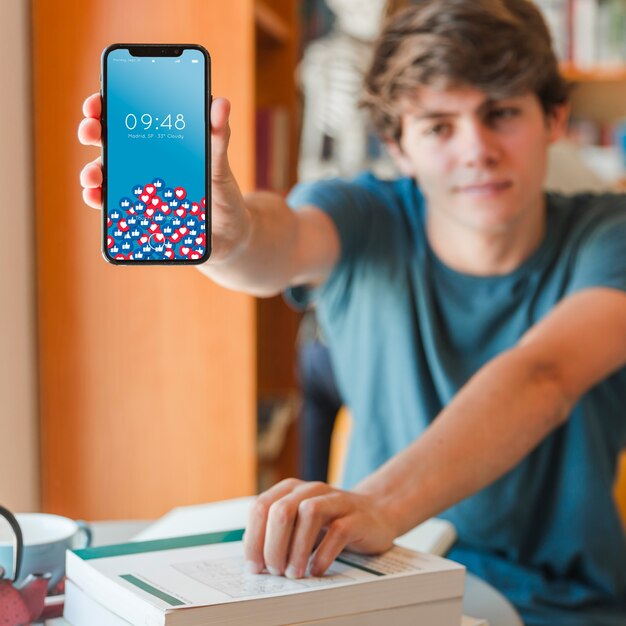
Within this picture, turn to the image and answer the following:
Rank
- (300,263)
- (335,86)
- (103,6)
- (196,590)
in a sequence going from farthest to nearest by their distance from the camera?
(335,86) → (103,6) → (300,263) → (196,590)

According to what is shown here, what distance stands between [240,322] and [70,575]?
837 mm

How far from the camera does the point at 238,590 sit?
2.26 ft

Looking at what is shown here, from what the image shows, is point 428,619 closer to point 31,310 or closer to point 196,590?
point 196,590

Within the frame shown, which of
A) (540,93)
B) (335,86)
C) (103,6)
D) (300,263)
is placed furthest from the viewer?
(335,86)

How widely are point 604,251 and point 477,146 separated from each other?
8.1 inches

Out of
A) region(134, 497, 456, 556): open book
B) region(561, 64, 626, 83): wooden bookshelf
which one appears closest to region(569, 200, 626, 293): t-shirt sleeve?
region(134, 497, 456, 556): open book

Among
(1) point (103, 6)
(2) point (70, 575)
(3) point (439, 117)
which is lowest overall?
(2) point (70, 575)

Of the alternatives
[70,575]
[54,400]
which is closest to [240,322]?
[54,400]

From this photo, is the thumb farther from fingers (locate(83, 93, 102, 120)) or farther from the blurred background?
the blurred background

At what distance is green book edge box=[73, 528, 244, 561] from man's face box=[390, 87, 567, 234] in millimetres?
599

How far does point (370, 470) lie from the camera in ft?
4.54

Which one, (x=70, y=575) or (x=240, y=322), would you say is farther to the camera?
(x=240, y=322)

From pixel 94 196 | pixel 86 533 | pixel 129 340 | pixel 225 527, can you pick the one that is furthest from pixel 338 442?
pixel 94 196

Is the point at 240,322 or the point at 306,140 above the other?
the point at 306,140
